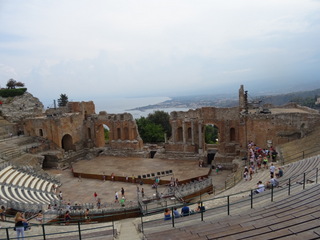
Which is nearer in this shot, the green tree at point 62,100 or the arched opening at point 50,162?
the arched opening at point 50,162

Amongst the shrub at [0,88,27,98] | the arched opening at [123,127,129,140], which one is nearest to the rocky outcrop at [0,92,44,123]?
the shrub at [0,88,27,98]

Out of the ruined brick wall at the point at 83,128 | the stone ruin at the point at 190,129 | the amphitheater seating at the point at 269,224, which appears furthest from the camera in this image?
the ruined brick wall at the point at 83,128

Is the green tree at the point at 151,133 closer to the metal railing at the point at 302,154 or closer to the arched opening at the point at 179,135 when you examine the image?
the arched opening at the point at 179,135

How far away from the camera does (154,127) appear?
4388 centimetres

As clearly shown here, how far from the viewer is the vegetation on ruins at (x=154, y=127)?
43094mm

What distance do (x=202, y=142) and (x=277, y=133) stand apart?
306 inches

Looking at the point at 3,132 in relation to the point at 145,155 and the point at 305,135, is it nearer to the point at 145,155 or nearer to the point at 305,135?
the point at 145,155

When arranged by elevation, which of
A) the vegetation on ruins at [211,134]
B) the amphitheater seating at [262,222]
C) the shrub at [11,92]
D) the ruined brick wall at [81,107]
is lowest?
the vegetation on ruins at [211,134]

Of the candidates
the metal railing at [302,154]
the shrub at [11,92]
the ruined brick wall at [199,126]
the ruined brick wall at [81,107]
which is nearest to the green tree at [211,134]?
the ruined brick wall at [199,126]

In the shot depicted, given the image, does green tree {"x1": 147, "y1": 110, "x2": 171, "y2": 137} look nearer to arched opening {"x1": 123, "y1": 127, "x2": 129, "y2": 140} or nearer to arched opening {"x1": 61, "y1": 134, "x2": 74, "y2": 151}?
arched opening {"x1": 123, "y1": 127, "x2": 129, "y2": 140}

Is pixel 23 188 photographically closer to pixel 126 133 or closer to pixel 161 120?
pixel 126 133

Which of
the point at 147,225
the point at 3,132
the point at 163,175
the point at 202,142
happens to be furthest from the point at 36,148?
the point at 147,225

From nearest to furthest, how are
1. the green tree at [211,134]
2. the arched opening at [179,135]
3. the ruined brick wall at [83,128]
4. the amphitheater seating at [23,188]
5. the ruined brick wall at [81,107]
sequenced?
the amphitheater seating at [23,188], the arched opening at [179,135], the ruined brick wall at [83,128], the ruined brick wall at [81,107], the green tree at [211,134]

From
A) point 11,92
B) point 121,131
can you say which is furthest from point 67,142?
point 11,92
